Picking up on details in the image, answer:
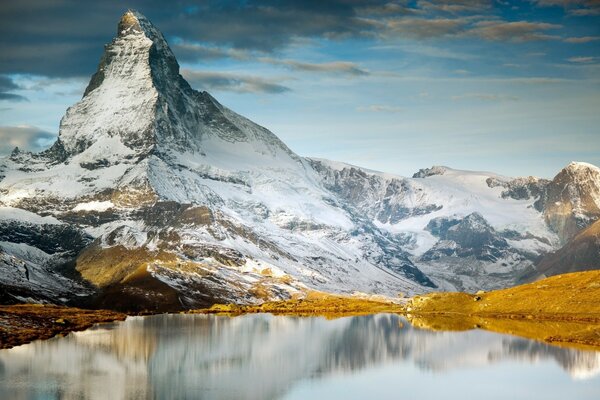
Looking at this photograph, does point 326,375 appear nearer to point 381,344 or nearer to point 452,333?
point 381,344

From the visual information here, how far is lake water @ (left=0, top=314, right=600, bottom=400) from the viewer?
373 ft

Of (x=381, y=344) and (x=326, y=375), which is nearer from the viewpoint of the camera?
(x=326, y=375)

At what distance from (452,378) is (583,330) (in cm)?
5713

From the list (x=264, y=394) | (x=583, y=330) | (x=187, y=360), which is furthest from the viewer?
(x=583, y=330)

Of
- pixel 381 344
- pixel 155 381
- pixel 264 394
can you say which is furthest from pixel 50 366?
pixel 381 344

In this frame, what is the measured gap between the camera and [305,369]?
14038 cm

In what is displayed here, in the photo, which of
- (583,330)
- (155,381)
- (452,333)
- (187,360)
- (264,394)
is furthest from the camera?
(452,333)

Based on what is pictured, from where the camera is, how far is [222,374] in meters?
133

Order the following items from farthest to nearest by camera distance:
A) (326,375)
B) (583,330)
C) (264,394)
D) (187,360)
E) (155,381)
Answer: (583,330)
(187,360)
(326,375)
(155,381)
(264,394)

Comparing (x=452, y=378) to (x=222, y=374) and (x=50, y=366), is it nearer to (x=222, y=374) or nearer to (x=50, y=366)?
(x=222, y=374)

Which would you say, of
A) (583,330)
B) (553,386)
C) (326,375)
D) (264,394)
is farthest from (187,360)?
(583,330)

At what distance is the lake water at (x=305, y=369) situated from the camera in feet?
373

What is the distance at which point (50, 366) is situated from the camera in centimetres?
13588

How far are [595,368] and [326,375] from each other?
1516 inches
